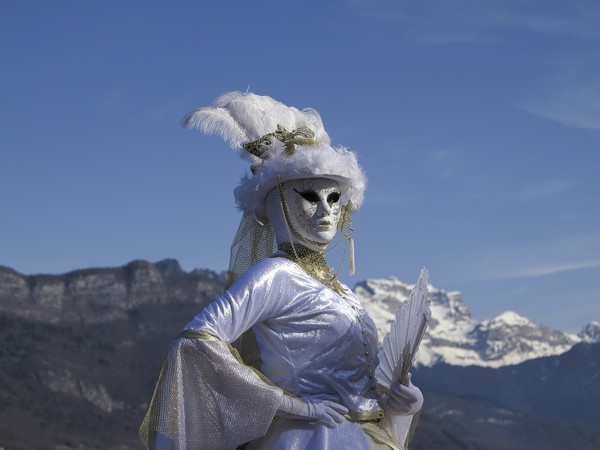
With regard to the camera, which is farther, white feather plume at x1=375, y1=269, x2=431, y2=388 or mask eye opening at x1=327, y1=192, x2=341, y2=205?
mask eye opening at x1=327, y1=192, x2=341, y2=205

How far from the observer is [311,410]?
248 inches

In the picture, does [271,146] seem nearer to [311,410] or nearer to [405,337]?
[405,337]

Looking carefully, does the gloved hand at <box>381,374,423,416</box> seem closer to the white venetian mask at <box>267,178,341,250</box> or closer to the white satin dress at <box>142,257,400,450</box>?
the white satin dress at <box>142,257,400,450</box>

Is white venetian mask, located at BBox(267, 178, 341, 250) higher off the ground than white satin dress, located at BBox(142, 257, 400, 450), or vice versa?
white venetian mask, located at BBox(267, 178, 341, 250)

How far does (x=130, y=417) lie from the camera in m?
151

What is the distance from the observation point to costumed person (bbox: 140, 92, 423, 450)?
622 centimetres

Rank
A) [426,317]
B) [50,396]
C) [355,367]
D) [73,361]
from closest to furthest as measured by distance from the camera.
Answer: [426,317] → [355,367] → [50,396] → [73,361]

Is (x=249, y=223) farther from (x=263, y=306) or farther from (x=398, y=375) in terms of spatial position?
(x=398, y=375)

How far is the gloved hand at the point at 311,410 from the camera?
6266 mm

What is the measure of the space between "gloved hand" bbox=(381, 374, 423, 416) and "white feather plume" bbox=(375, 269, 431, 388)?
0.05m

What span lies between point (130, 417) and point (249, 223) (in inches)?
5794

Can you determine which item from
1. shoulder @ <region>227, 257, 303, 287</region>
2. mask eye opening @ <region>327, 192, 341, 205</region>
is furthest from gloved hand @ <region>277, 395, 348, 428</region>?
mask eye opening @ <region>327, 192, 341, 205</region>

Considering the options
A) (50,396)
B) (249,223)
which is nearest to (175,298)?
(50,396)

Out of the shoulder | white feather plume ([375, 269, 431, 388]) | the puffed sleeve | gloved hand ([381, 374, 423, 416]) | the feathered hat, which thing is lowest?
the puffed sleeve
